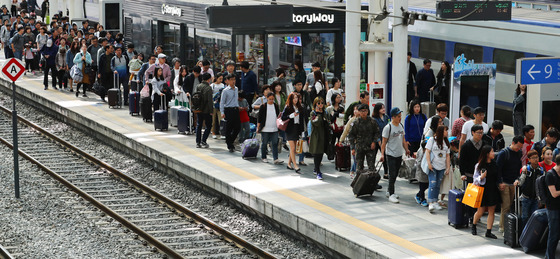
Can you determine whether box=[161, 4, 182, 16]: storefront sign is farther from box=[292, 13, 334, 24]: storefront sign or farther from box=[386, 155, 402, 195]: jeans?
box=[386, 155, 402, 195]: jeans

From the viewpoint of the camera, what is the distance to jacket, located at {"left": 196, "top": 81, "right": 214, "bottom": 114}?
62.6 feet

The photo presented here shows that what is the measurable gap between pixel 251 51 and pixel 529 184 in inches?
394

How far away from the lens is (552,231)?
11844 millimetres

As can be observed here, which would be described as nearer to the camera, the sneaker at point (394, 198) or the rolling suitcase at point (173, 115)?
the sneaker at point (394, 198)

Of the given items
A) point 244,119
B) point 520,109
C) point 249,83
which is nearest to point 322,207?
point 244,119

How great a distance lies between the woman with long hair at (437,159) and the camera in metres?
14.1

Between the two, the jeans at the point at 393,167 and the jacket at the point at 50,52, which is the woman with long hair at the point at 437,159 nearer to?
the jeans at the point at 393,167

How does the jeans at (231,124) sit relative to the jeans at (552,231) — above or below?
above

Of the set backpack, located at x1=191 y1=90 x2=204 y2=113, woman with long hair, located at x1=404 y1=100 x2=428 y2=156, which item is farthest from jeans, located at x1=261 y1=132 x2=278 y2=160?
woman with long hair, located at x1=404 y1=100 x2=428 y2=156

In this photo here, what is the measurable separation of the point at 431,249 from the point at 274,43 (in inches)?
388

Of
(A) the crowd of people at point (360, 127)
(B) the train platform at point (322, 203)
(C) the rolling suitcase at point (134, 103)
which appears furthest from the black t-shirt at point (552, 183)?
(C) the rolling suitcase at point (134, 103)

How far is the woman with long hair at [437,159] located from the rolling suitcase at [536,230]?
2180mm

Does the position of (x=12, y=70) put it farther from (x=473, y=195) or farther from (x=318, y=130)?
(x=473, y=195)

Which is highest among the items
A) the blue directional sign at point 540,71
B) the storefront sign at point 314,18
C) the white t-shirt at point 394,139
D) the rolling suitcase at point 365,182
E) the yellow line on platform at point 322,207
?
the storefront sign at point 314,18
